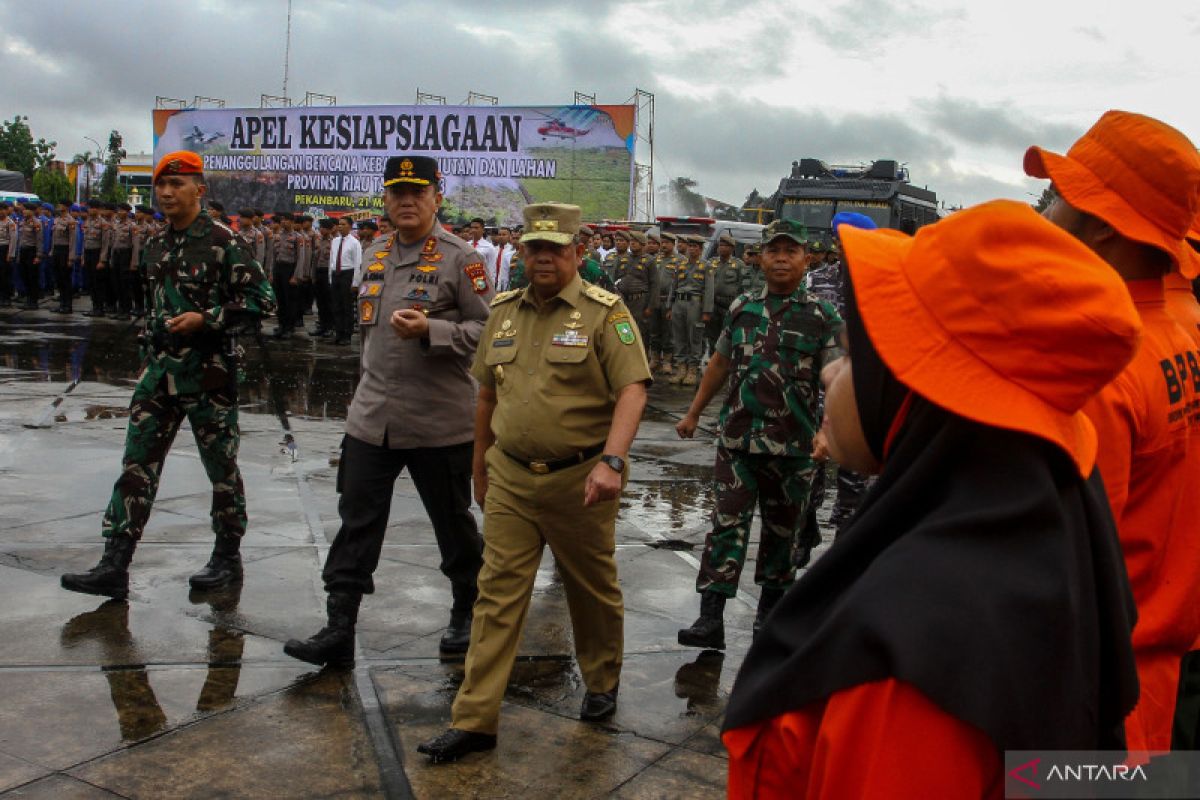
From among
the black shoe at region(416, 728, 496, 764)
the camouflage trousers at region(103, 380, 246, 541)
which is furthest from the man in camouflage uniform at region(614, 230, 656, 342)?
the black shoe at region(416, 728, 496, 764)

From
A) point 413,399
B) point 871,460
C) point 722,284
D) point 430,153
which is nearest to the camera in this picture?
point 871,460

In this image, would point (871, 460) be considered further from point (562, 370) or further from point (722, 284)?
point (722, 284)

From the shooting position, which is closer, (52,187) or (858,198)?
(858,198)

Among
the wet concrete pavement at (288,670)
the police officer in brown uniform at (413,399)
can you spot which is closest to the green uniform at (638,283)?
the wet concrete pavement at (288,670)

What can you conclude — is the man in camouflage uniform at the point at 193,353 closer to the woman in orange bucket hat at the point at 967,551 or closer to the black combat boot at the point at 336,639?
the black combat boot at the point at 336,639

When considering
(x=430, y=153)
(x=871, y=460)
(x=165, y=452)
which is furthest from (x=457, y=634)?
(x=430, y=153)

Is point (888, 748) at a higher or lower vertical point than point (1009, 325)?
lower

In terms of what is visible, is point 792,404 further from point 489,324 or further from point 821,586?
point 821,586

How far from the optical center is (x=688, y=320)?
688 inches

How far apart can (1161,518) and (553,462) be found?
2.22 metres

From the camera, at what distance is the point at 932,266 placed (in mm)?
1310

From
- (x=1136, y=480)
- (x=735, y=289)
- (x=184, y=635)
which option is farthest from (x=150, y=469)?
(x=735, y=289)

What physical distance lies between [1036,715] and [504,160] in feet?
110

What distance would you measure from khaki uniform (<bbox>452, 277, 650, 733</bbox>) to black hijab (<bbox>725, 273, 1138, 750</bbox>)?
2611mm
